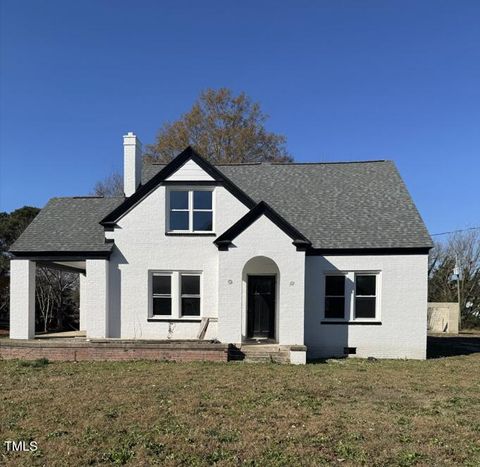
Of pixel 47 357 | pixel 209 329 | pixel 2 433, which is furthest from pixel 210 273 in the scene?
pixel 2 433

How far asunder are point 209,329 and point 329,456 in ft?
Answer: 33.4

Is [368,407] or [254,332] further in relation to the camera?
[254,332]

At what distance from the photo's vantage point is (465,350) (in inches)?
744

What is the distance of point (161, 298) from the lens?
655 inches

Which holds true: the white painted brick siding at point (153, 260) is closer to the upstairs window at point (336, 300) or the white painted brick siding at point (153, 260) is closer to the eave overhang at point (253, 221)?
the eave overhang at point (253, 221)

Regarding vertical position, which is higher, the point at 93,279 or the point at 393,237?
the point at 393,237

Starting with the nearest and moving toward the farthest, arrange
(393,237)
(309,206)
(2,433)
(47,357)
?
(2,433) → (47,357) → (393,237) → (309,206)

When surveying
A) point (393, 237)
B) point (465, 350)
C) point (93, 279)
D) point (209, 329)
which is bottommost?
point (465, 350)

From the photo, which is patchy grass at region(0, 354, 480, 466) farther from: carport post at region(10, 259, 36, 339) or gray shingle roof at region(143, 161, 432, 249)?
gray shingle roof at region(143, 161, 432, 249)

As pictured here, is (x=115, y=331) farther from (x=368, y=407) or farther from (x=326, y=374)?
(x=368, y=407)

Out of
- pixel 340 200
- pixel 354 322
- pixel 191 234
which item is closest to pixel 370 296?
pixel 354 322

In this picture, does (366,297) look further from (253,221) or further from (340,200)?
(253,221)

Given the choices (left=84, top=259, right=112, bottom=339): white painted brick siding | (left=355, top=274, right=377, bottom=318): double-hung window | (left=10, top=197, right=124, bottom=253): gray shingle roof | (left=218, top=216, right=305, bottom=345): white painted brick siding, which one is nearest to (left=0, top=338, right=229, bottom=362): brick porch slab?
(left=218, top=216, right=305, bottom=345): white painted brick siding

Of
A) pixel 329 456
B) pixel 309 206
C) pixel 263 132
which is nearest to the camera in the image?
pixel 329 456
